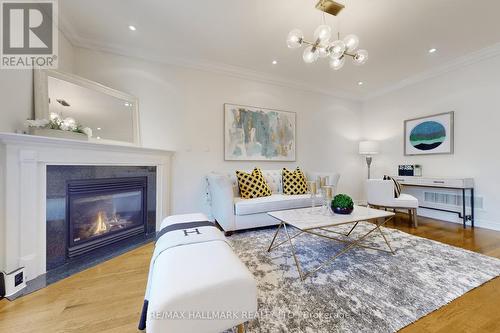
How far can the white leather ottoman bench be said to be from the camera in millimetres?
736

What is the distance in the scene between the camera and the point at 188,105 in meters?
3.13

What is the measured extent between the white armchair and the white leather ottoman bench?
304 cm

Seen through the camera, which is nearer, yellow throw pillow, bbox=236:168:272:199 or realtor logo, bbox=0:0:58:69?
realtor logo, bbox=0:0:58:69

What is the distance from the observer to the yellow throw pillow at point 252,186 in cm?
296

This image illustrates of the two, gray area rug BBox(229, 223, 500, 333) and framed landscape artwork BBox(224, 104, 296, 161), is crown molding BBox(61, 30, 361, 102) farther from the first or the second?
gray area rug BBox(229, 223, 500, 333)

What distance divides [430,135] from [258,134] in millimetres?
3112

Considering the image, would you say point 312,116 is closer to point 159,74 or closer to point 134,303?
point 159,74

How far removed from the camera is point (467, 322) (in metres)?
1.15

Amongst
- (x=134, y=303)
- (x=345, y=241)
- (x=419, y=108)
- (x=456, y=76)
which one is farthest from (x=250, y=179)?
(x=456, y=76)

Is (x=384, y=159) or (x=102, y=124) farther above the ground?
(x=102, y=124)

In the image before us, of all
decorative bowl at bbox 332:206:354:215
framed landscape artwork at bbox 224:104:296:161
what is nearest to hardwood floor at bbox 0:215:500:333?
decorative bowl at bbox 332:206:354:215

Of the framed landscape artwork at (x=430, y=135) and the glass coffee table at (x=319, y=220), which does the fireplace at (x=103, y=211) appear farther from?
the framed landscape artwork at (x=430, y=135)

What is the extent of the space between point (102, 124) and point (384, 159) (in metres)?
5.17

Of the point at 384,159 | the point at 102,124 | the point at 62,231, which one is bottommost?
the point at 62,231
